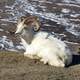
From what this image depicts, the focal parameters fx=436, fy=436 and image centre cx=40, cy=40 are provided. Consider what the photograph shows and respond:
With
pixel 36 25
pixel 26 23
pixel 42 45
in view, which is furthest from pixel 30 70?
pixel 36 25

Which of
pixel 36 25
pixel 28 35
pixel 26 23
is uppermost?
pixel 26 23

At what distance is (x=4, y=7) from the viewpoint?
65250mm

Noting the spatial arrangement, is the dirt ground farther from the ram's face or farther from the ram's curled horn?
the ram's curled horn

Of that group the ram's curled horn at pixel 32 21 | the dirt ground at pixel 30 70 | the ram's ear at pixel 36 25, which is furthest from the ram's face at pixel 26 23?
the dirt ground at pixel 30 70

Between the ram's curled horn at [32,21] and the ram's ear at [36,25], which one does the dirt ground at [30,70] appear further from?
the ram's ear at [36,25]

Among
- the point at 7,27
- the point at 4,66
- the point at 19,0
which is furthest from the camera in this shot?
the point at 19,0

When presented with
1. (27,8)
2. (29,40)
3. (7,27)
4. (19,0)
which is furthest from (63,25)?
(29,40)

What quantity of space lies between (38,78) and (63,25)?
40.7m

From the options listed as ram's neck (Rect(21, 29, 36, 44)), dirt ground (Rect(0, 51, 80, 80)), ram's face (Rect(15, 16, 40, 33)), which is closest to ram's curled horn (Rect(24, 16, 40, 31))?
ram's face (Rect(15, 16, 40, 33))

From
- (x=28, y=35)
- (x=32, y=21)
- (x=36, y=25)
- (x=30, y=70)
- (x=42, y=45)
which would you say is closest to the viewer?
(x=30, y=70)

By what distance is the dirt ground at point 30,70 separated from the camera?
13227mm

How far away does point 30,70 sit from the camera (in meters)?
14.1

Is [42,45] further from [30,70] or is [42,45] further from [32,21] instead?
[30,70]

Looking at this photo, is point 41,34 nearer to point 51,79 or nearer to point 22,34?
point 22,34
